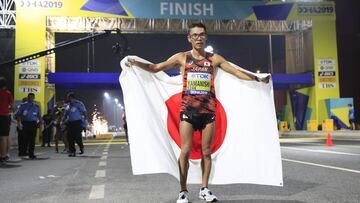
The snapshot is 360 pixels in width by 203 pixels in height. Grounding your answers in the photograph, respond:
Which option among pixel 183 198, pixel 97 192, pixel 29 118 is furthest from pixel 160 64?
pixel 29 118

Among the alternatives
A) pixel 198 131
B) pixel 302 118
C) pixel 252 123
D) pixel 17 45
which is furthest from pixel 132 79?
pixel 302 118

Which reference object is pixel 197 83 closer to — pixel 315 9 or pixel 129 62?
pixel 129 62

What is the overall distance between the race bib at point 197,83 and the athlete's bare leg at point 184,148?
1.24ft

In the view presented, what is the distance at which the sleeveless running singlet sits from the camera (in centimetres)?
514

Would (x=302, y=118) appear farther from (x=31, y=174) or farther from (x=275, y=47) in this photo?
(x=31, y=174)

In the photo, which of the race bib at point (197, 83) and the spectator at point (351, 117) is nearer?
the race bib at point (197, 83)

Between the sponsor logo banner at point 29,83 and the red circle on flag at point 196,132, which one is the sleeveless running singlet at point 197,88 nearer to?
the red circle on flag at point 196,132

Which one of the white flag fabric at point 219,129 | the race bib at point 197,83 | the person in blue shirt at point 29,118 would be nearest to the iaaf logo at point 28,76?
the person in blue shirt at point 29,118

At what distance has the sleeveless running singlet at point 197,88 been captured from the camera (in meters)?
5.14

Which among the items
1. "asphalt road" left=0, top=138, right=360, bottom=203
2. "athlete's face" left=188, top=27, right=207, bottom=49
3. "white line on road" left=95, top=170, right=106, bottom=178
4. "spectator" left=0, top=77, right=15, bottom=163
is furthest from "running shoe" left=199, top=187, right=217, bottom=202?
"spectator" left=0, top=77, right=15, bottom=163

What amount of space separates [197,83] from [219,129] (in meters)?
0.76

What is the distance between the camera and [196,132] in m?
5.59

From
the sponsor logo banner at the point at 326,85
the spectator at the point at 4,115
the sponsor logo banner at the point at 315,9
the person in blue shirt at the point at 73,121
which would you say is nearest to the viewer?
the spectator at the point at 4,115

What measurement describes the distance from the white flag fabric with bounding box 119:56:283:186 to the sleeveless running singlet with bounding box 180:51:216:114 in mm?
397
